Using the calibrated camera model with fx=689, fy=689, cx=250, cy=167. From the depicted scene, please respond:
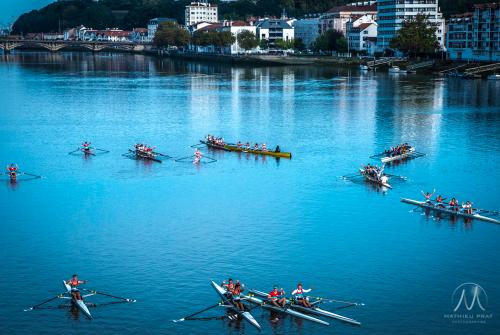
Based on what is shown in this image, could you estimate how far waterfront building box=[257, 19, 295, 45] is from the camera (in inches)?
5669

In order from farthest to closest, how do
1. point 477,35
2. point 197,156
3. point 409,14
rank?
1. point 409,14
2. point 477,35
3. point 197,156

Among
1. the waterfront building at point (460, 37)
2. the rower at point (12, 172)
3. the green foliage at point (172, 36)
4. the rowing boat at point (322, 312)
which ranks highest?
the green foliage at point (172, 36)

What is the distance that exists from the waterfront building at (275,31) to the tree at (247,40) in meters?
7.72

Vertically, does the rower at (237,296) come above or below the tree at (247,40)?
below

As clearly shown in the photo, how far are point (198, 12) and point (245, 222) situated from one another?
175994mm

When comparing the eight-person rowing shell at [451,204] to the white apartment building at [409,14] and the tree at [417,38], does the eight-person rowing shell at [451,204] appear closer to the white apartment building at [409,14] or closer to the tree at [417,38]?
the tree at [417,38]

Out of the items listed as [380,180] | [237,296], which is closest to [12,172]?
[380,180]

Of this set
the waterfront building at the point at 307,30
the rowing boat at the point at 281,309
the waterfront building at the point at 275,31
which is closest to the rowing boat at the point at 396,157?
the rowing boat at the point at 281,309

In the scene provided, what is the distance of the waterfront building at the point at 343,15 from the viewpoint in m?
131

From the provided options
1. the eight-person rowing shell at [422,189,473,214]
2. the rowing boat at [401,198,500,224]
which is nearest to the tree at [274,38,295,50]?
the rowing boat at [401,198,500,224]

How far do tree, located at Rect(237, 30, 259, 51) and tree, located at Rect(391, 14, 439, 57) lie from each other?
4116 centimetres

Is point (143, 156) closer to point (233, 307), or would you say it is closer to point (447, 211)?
point (447, 211)

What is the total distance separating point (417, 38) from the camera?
95938 millimetres

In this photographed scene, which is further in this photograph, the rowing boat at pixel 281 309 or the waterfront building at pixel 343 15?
the waterfront building at pixel 343 15
